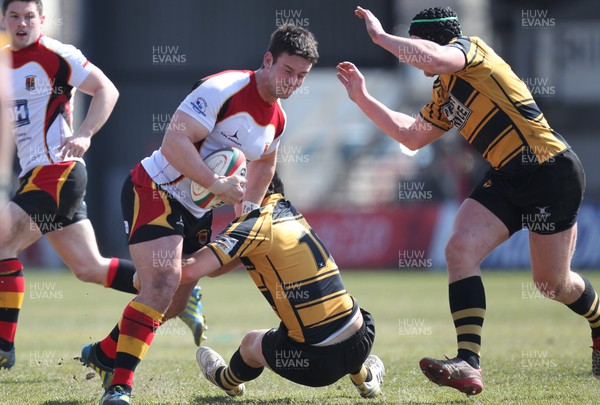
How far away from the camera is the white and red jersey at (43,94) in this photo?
263 inches

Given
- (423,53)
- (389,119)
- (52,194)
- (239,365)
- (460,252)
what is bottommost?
(239,365)

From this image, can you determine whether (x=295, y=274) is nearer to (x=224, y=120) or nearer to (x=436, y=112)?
(x=224, y=120)

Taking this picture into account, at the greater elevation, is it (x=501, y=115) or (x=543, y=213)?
(x=501, y=115)

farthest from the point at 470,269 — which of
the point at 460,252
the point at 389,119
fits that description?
the point at 389,119

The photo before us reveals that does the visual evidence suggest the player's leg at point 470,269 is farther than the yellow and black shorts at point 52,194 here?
No

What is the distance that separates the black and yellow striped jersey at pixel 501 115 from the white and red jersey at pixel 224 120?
1200 millimetres

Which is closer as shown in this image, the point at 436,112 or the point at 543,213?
the point at 543,213

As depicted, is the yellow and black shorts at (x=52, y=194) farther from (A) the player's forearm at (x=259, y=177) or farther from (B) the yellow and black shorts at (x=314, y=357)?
(B) the yellow and black shorts at (x=314, y=357)

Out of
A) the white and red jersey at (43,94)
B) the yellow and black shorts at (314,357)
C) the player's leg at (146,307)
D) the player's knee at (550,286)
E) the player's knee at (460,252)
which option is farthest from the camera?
the white and red jersey at (43,94)

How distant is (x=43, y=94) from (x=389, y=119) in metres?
2.45

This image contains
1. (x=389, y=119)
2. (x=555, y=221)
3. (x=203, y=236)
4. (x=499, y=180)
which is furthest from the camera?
(x=389, y=119)

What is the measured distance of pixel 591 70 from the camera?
26.1 m

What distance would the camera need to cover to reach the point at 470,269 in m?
5.89

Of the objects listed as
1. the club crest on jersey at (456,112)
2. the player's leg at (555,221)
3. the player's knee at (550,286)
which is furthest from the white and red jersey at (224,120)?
the player's knee at (550,286)
